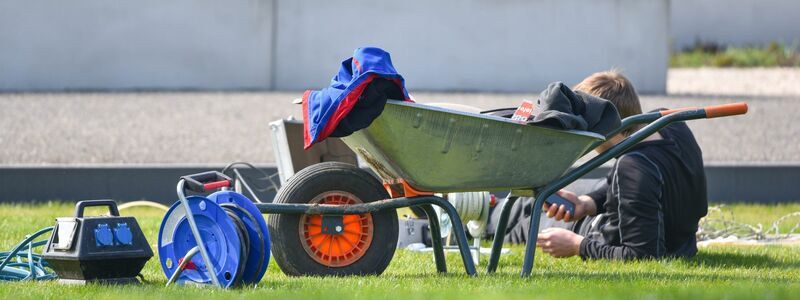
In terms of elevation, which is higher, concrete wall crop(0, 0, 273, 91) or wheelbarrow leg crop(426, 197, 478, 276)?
wheelbarrow leg crop(426, 197, 478, 276)

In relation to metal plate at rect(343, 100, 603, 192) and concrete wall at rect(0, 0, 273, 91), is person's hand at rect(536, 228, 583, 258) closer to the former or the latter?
metal plate at rect(343, 100, 603, 192)

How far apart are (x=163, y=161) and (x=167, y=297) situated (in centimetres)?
631

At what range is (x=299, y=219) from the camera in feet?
13.6

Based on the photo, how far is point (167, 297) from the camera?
3.40 m

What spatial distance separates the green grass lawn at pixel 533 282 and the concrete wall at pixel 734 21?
17.4 meters

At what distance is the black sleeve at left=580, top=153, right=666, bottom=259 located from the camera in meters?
4.71

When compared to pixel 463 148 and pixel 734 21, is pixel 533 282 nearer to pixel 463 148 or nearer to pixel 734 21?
pixel 463 148

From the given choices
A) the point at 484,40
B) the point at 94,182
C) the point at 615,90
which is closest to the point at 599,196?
the point at 615,90

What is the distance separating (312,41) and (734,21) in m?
10.5

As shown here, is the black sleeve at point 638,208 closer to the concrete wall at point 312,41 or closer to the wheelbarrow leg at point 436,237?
the wheelbarrow leg at point 436,237

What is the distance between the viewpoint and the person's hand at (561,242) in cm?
499

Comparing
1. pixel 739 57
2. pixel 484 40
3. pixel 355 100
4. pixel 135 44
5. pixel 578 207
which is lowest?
pixel 739 57

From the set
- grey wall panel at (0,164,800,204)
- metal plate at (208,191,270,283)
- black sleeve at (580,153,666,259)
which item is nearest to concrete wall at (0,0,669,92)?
grey wall panel at (0,164,800,204)

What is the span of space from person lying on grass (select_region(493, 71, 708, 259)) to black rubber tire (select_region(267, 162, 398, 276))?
98cm
